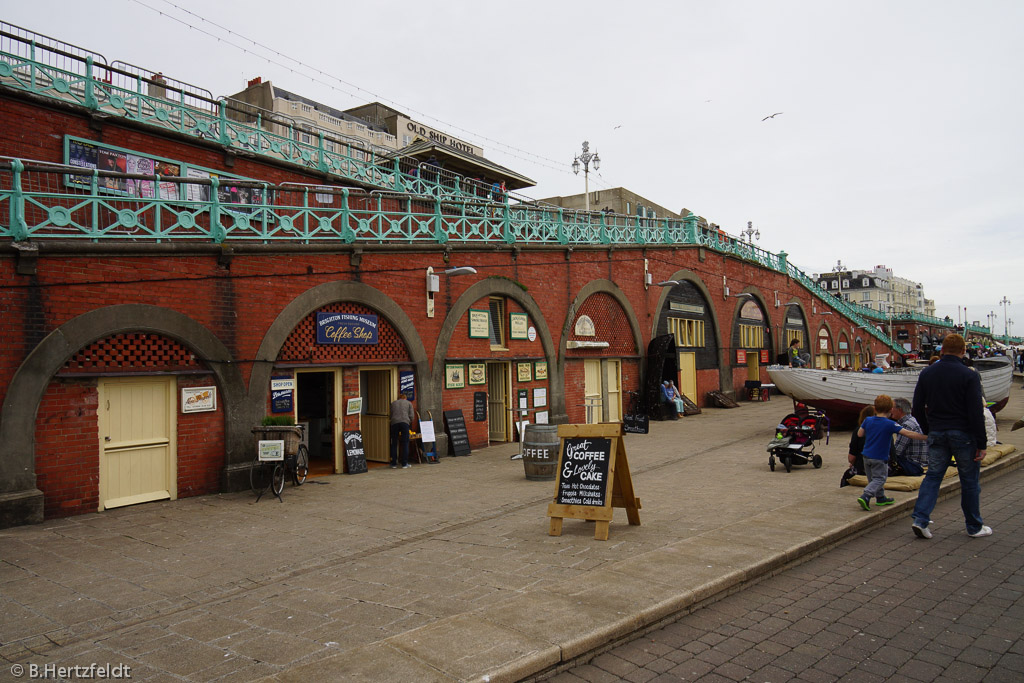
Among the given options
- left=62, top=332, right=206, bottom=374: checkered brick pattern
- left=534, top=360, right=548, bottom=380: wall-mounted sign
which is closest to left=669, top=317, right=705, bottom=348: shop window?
left=534, top=360, right=548, bottom=380: wall-mounted sign

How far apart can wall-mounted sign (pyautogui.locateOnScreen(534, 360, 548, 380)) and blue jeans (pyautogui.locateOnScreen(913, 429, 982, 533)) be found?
37.7ft

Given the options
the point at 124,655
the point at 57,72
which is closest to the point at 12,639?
the point at 124,655

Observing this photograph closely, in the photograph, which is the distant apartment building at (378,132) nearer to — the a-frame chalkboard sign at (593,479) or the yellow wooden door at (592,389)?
the yellow wooden door at (592,389)

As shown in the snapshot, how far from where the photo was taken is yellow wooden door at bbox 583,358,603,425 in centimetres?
2019

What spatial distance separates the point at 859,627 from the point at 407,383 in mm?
10689

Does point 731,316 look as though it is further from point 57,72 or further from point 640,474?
point 57,72

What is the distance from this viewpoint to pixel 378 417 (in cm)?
1450

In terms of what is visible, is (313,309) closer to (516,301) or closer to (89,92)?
(516,301)

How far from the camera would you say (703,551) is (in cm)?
656

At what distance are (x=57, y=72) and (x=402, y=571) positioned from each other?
47.4ft

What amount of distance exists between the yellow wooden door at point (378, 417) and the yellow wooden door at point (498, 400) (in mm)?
3552

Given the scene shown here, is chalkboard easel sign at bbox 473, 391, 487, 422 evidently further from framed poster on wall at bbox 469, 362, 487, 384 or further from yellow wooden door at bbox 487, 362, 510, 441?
yellow wooden door at bbox 487, 362, 510, 441

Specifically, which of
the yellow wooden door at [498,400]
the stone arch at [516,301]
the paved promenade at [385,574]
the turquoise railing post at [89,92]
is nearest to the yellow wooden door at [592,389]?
the stone arch at [516,301]

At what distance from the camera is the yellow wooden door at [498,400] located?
17219mm
